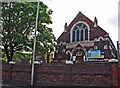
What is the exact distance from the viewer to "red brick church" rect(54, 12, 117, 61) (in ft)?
104

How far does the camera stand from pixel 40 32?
69.1 feet

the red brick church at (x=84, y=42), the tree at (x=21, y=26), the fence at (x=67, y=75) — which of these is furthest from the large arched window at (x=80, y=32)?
the fence at (x=67, y=75)

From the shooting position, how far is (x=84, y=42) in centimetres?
3397

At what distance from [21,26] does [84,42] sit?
53.2 ft

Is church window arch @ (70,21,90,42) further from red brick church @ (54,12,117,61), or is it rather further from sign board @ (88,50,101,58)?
sign board @ (88,50,101,58)

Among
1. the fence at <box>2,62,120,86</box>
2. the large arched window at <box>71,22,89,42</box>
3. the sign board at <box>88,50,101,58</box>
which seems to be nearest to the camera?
the fence at <box>2,62,120,86</box>

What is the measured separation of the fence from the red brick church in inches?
636

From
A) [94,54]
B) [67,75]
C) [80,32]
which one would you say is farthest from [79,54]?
[67,75]

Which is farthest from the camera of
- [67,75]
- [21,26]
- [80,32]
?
[80,32]

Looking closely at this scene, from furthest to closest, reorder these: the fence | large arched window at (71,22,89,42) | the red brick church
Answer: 1. large arched window at (71,22,89,42)
2. the red brick church
3. the fence

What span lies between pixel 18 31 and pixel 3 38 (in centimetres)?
163

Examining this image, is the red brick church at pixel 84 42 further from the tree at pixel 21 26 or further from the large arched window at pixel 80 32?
the tree at pixel 21 26

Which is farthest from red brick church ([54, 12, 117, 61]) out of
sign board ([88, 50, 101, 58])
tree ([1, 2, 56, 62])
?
tree ([1, 2, 56, 62])

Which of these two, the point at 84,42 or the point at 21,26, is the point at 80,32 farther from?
the point at 21,26
